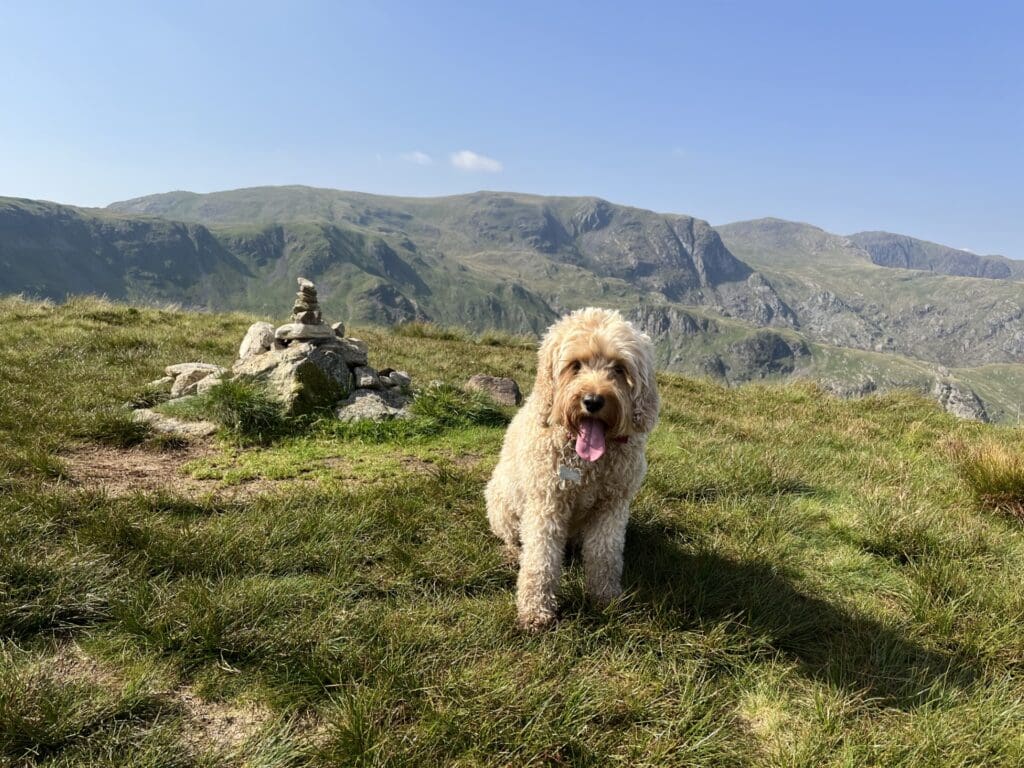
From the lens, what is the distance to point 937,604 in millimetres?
4609

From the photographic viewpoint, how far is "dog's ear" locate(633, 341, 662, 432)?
4.45 metres

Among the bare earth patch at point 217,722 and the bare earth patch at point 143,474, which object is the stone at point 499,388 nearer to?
the bare earth patch at point 143,474

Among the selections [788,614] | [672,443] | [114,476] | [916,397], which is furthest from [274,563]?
[916,397]

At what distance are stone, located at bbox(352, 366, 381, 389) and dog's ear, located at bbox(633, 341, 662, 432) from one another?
700 centimetres

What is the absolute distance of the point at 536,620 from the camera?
4234 millimetres

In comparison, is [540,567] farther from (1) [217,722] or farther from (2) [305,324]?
(2) [305,324]

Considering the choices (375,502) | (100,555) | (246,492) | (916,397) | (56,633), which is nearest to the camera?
(56,633)

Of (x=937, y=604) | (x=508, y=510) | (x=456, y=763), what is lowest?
(x=456, y=763)

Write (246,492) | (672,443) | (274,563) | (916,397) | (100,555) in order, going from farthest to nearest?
(916,397)
(672,443)
(246,492)
(274,563)
(100,555)

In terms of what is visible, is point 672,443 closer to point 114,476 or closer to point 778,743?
point 778,743

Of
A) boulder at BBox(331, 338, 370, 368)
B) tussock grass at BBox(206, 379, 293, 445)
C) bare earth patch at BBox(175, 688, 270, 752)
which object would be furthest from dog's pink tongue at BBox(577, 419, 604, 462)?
boulder at BBox(331, 338, 370, 368)

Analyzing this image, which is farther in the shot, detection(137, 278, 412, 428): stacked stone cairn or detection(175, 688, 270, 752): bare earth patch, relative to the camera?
detection(137, 278, 412, 428): stacked stone cairn

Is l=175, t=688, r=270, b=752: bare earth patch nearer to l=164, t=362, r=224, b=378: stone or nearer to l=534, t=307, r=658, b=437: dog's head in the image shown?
l=534, t=307, r=658, b=437: dog's head

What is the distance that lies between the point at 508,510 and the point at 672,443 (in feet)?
16.7
